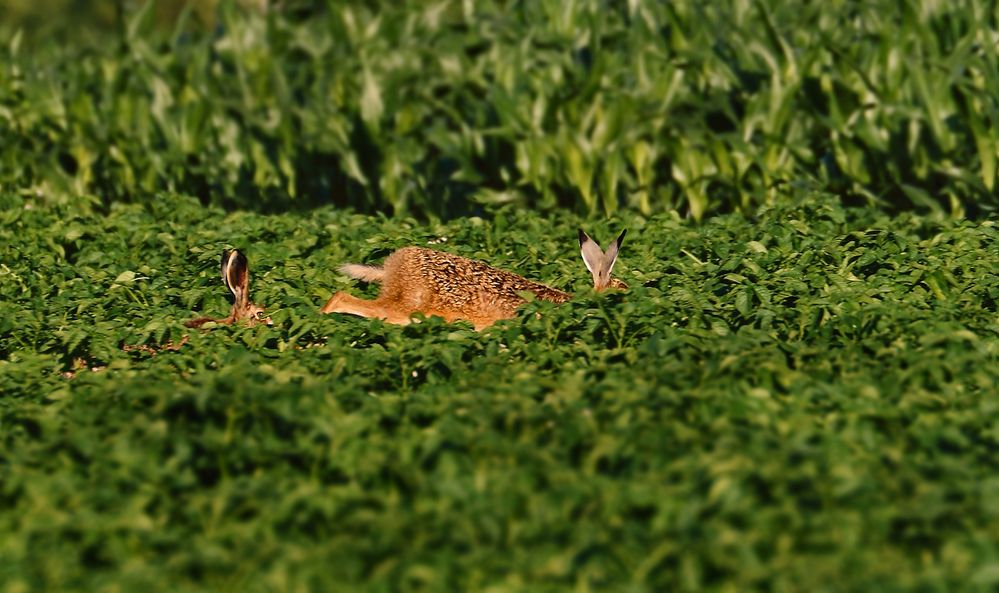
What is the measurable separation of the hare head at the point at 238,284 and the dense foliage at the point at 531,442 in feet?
0.47

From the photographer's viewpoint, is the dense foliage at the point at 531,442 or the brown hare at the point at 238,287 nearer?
the dense foliage at the point at 531,442

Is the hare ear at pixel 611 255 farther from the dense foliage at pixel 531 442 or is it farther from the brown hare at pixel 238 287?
the brown hare at pixel 238 287

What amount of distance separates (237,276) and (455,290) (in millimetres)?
1208

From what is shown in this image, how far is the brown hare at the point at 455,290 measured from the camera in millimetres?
9047

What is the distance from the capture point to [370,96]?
1393 centimetres

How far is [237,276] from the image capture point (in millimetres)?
8891

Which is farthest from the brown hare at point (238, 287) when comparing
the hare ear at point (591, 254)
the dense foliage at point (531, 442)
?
the hare ear at point (591, 254)

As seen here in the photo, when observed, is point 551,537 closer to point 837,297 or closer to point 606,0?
point 837,297

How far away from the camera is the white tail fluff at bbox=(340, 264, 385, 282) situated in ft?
31.1

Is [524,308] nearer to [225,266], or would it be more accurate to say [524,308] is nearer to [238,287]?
[238,287]

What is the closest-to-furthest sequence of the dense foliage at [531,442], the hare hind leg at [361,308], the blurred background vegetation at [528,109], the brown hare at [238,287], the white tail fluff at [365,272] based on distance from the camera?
the dense foliage at [531,442] < the brown hare at [238,287] < the hare hind leg at [361,308] < the white tail fluff at [365,272] < the blurred background vegetation at [528,109]

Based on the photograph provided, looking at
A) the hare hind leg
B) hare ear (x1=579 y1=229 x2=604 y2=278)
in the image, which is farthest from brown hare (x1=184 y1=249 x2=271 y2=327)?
hare ear (x1=579 y1=229 x2=604 y2=278)

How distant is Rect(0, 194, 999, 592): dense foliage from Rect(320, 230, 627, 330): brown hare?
295mm

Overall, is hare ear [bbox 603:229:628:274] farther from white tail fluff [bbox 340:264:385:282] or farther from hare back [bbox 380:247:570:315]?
white tail fluff [bbox 340:264:385:282]
